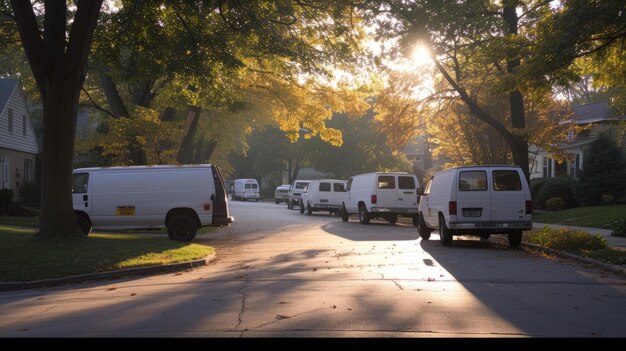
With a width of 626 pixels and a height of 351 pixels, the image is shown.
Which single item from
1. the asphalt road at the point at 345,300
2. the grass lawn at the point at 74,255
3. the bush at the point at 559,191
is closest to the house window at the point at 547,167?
the bush at the point at 559,191

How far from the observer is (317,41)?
2431cm

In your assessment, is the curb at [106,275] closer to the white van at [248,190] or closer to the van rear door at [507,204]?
the van rear door at [507,204]

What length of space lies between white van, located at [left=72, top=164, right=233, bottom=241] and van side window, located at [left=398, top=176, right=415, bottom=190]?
10019 millimetres

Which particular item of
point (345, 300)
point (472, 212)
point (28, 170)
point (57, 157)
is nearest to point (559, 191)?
point (472, 212)

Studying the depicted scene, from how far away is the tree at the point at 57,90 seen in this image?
48.7 ft

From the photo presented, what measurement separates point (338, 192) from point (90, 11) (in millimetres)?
22927

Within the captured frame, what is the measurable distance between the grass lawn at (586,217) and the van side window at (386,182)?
21.1 ft

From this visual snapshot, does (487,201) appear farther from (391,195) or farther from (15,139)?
(15,139)

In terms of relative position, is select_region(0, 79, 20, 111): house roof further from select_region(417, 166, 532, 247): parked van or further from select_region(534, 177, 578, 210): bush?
select_region(534, 177, 578, 210): bush

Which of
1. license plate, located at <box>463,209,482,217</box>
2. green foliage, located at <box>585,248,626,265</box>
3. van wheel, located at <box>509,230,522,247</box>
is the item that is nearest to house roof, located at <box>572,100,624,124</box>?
van wheel, located at <box>509,230,522,247</box>

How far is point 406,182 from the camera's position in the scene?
89.0 feet

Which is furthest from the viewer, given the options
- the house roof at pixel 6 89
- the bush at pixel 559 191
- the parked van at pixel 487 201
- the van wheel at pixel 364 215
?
the house roof at pixel 6 89

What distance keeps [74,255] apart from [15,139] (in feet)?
80.8

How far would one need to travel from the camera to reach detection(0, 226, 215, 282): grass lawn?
12.1 m
